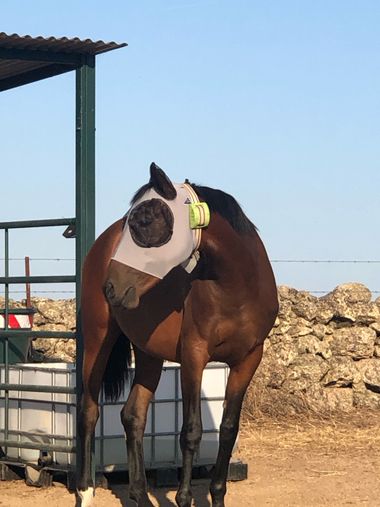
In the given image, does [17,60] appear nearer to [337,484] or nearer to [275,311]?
[275,311]

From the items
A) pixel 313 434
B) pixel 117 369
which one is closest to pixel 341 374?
pixel 313 434

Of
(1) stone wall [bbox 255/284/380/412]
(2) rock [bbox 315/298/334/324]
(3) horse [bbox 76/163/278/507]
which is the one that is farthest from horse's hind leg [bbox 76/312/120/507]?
(2) rock [bbox 315/298/334/324]

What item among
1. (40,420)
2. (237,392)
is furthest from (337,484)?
(40,420)

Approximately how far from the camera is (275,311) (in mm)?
5309

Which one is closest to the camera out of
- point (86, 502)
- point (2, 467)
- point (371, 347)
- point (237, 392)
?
point (237, 392)

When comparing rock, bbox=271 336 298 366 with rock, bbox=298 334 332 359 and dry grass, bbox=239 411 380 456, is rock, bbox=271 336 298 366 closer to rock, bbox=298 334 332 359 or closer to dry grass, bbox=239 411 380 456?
rock, bbox=298 334 332 359

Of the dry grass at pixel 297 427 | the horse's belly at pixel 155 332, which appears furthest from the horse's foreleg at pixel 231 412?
the dry grass at pixel 297 427

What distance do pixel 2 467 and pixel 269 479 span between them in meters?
1.84

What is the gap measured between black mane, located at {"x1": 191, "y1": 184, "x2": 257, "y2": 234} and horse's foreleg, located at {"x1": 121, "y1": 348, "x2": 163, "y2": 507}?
1144 mm

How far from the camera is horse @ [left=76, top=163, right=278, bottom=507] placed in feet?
15.3

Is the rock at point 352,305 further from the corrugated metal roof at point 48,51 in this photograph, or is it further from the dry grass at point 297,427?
the corrugated metal roof at point 48,51

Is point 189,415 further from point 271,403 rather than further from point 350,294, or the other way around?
point 350,294

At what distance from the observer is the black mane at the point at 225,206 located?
5.12m

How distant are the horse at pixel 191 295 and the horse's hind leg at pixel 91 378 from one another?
13 cm
